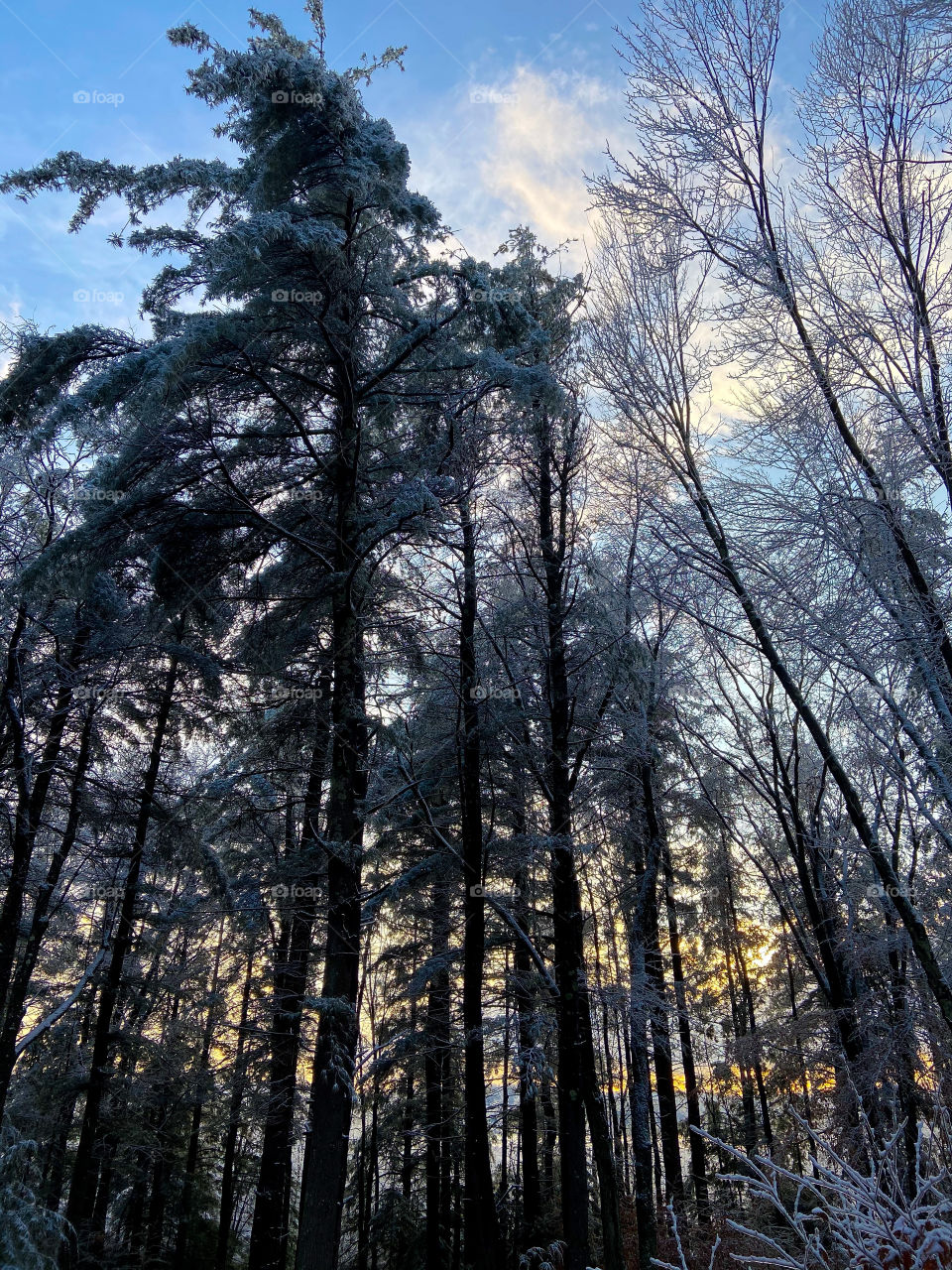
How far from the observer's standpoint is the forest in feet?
19.5

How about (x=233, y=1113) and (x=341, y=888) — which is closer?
(x=341, y=888)

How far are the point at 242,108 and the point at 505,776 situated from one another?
901 cm

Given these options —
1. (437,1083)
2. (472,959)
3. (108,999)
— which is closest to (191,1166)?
(437,1083)

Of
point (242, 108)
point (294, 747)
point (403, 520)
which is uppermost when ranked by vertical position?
point (242, 108)

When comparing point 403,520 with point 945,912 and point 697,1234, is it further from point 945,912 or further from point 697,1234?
point 697,1234

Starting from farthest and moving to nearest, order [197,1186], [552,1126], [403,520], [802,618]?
[197,1186] < [552,1126] < [403,520] < [802,618]

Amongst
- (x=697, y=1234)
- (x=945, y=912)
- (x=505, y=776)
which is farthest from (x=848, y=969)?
(x=697, y=1234)

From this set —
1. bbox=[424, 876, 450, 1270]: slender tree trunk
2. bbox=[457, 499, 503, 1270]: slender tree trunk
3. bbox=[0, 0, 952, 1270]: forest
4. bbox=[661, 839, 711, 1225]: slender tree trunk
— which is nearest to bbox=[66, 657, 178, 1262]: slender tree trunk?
bbox=[0, 0, 952, 1270]: forest

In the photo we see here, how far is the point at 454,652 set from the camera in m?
11.5

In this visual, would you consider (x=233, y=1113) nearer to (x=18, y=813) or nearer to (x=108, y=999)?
(x=108, y=999)

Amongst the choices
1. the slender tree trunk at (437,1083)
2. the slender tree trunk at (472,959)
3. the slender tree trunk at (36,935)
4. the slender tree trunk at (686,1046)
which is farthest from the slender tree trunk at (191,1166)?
the slender tree trunk at (686,1046)

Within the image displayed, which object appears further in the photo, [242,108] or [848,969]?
[848,969]

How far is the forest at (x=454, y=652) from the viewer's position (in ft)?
19.5

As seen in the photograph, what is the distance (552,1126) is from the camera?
15891 millimetres
